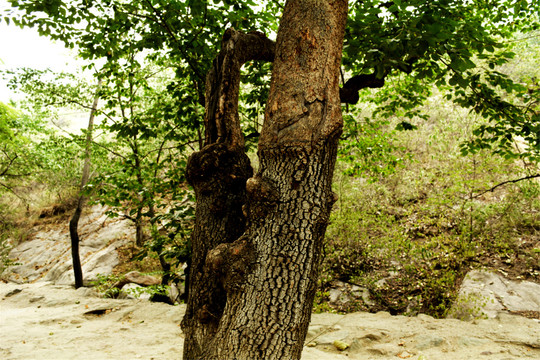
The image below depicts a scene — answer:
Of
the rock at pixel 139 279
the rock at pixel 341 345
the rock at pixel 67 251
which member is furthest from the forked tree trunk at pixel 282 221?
the rock at pixel 67 251

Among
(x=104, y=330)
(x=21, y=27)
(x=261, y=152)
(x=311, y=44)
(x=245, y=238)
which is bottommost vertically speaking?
(x=104, y=330)

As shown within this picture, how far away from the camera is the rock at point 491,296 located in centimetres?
579

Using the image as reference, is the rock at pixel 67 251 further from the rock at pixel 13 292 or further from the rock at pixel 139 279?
the rock at pixel 139 279

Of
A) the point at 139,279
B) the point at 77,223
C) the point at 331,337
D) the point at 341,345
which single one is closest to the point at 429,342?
the point at 341,345

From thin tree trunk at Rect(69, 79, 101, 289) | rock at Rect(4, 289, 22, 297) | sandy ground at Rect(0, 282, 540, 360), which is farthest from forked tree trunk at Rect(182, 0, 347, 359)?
rock at Rect(4, 289, 22, 297)

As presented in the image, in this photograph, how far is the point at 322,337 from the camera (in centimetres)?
436

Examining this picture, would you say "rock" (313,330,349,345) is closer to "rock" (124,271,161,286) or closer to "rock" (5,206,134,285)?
"rock" (124,271,161,286)

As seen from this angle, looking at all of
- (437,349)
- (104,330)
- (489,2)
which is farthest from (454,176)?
(104,330)

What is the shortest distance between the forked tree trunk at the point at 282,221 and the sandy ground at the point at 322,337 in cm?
192

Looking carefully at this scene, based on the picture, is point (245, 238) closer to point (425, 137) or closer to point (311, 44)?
point (311, 44)

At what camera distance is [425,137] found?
10977mm

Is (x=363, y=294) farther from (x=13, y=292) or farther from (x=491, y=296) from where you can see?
(x=13, y=292)

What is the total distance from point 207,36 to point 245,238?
3.34 metres

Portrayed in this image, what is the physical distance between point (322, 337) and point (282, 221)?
3.00 metres
